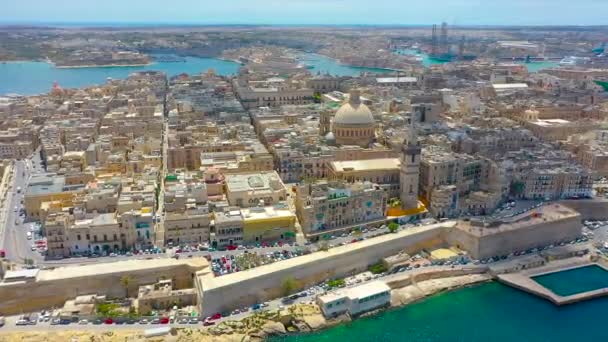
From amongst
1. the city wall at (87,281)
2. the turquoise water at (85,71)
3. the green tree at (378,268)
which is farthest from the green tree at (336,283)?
the turquoise water at (85,71)

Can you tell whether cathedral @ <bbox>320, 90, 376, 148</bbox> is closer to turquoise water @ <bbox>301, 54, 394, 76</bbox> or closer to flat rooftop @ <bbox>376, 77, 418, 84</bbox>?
flat rooftop @ <bbox>376, 77, 418, 84</bbox>

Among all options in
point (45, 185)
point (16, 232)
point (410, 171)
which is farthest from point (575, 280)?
point (45, 185)

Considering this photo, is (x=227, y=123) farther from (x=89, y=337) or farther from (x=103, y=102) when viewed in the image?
(x=89, y=337)

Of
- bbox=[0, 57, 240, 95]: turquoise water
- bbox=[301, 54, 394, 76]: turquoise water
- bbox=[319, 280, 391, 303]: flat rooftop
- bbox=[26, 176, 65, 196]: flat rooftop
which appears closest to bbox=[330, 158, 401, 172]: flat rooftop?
bbox=[319, 280, 391, 303]: flat rooftop

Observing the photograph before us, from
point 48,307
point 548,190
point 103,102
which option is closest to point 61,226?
point 48,307

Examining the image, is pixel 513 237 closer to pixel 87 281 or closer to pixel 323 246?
pixel 323 246
